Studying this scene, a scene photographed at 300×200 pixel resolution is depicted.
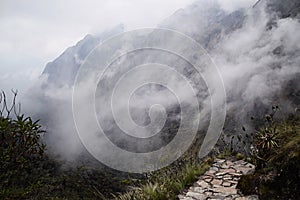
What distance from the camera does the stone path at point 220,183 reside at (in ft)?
16.6

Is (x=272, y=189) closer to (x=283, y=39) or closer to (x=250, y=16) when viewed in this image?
(x=283, y=39)

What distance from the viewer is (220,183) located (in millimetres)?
5727

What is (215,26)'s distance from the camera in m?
168

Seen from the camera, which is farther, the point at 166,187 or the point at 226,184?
the point at 166,187

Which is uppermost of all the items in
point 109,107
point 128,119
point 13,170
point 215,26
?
point 215,26

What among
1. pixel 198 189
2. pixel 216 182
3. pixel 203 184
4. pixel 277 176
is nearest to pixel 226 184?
pixel 216 182

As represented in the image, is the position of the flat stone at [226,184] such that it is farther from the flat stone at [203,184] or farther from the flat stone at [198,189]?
the flat stone at [198,189]

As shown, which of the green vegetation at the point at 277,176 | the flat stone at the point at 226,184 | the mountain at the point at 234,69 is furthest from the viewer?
the mountain at the point at 234,69

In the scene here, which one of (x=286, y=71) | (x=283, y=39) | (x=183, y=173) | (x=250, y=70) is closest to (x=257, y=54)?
(x=250, y=70)

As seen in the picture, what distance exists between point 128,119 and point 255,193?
6029 inches

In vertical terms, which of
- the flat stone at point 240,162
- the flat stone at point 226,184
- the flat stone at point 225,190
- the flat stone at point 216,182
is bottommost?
the flat stone at point 225,190

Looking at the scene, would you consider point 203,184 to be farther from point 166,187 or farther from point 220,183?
point 166,187

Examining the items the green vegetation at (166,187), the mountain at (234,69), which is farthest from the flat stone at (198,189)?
the mountain at (234,69)

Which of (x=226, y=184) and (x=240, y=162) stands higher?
(x=240, y=162)
